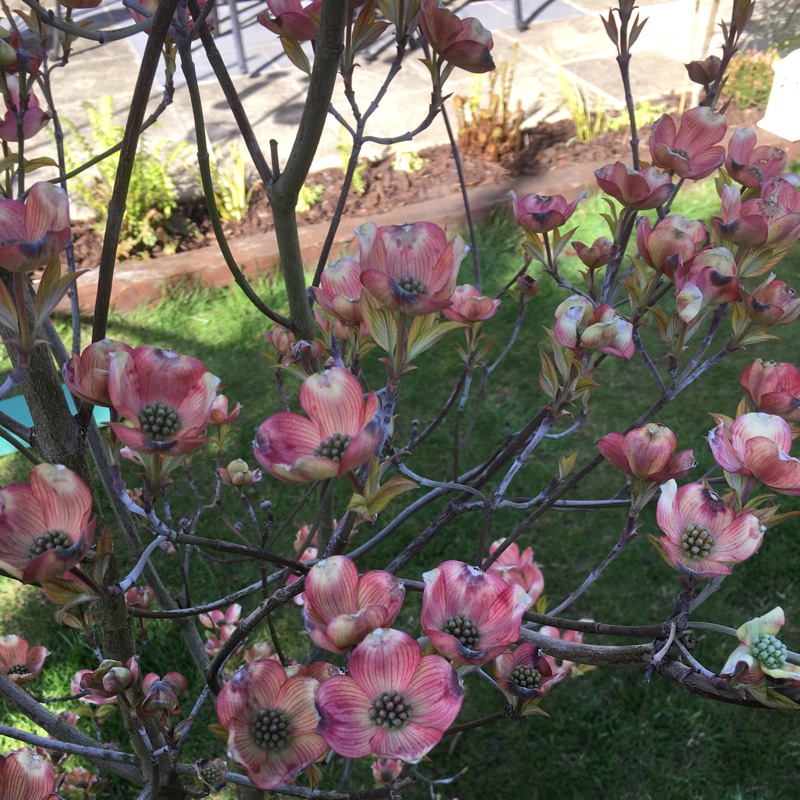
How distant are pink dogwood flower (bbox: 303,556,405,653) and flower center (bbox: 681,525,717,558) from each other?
22 centimetres

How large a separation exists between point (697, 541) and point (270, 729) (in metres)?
0.34

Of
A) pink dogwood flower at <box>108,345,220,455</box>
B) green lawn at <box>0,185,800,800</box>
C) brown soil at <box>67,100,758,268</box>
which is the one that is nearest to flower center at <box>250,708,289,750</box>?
pink dogwood flower at <box>108,345,220,455</box>

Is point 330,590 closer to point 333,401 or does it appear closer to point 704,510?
point 333,401

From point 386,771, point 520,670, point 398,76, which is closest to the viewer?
point 520,670

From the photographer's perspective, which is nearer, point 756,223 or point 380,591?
point 380,591

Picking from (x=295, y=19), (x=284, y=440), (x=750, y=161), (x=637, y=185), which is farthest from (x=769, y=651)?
(x=295, y=19)

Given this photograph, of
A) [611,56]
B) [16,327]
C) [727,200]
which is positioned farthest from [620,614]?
[611,56]

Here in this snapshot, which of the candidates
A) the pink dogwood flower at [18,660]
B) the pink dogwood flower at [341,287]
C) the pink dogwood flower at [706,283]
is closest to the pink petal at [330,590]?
the pink dogwood flower at [341,287]

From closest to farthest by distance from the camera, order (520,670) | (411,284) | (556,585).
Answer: (411,284) < (520,670) < (556,585)

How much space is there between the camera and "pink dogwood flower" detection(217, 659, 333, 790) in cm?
53

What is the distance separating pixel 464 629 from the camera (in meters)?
0.54

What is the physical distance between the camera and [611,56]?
4.18 m

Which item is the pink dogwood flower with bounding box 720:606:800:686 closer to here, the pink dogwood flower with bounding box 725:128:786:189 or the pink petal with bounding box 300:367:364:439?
the pink petal with bounding box 300:367:364:439

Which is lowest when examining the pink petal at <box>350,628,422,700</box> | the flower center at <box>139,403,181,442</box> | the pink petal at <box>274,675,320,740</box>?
the pink petal at <box>274,675,320,740</box>
